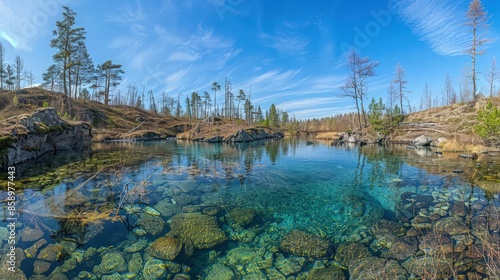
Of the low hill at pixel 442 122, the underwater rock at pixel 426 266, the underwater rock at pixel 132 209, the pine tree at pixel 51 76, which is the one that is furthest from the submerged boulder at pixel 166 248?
the pine tree at pixel 51 76

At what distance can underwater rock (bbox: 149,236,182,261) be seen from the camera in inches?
182

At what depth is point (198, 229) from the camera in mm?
5684

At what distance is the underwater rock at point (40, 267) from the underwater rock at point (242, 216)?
415 cm

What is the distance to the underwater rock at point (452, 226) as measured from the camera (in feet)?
17.7

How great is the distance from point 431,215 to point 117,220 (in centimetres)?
935

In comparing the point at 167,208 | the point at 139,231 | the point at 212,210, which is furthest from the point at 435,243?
the point at 167,208

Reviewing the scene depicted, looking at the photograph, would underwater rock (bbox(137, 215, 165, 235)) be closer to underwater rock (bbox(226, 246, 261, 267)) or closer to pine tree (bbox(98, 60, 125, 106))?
underwater rock (bbox(226, 246, 261, 267))

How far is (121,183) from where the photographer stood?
9625mm

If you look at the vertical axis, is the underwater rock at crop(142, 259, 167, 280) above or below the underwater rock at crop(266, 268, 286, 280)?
above

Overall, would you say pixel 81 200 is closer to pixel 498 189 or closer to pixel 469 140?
pixel 498 189

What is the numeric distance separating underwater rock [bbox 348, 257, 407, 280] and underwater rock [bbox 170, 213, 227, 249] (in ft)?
9.86

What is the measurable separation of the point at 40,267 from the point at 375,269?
6721 mm

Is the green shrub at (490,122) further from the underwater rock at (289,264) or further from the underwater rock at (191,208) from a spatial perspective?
the underwater rock at (191,208)

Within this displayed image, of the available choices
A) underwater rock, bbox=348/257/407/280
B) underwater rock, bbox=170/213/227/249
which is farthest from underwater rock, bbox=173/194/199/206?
underwater rock, bbox=348/257/407/280
